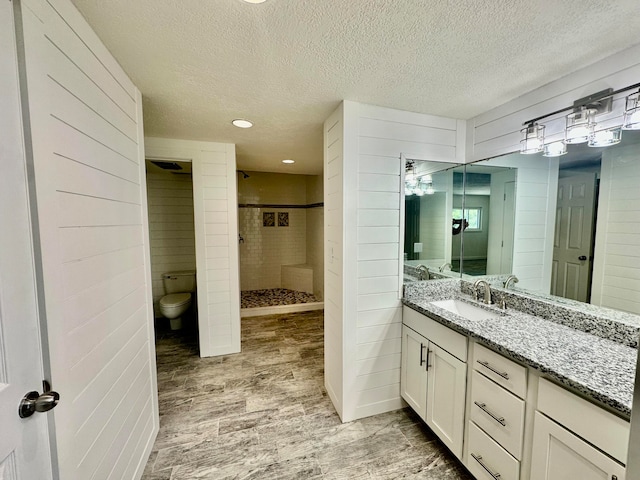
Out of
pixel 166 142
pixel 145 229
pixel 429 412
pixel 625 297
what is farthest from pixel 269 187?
pixel 625 297

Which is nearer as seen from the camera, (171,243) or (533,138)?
(533,138)

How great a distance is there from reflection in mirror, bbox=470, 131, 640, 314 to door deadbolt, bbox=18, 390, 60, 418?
2.43 m

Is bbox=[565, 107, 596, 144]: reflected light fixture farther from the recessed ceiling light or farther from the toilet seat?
the toilet seat

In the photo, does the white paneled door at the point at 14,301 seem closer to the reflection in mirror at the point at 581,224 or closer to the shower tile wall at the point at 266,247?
the reflection in mirror at the point at 581,224

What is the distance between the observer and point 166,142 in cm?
254

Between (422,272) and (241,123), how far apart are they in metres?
1.99

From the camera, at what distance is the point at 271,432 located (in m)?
1.81

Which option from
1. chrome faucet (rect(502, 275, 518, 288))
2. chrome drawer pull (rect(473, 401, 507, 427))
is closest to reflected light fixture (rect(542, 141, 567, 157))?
chrome faucet (rect(502, 275, 518, 288))

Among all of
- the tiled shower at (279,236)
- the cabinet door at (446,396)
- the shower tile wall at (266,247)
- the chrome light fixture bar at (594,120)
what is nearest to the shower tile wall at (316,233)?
the tiled shower at (279,236)

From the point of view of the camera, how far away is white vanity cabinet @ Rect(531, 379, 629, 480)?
0.86 m

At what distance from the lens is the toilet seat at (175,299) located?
10.5 feet

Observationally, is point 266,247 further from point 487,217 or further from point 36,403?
point 36,403

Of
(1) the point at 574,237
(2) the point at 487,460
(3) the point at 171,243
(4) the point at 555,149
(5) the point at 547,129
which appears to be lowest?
(2) the point at 487,460

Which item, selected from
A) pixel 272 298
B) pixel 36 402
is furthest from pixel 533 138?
pixel 272 298
